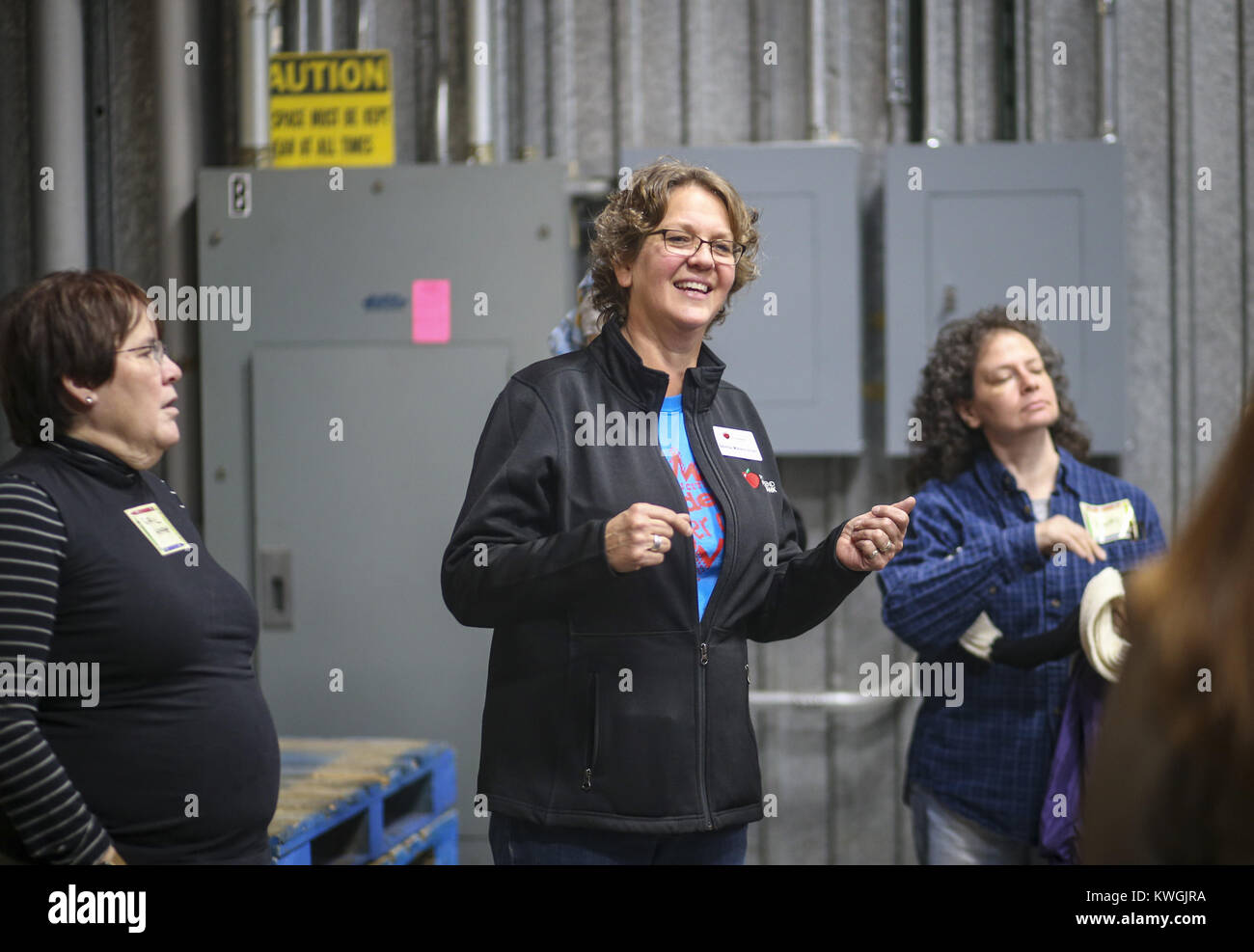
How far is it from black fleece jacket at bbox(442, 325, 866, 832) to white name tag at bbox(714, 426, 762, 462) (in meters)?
0.05

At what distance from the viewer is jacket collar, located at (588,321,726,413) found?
1.55 m

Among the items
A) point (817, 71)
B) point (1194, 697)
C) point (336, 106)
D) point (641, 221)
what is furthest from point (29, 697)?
point (817, 71)

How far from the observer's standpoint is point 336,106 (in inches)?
127

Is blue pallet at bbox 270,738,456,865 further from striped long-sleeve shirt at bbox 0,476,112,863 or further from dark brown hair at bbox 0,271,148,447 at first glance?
dark brown hair at bbox 0,271,148,447

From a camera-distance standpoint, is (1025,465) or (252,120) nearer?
(1025,465)

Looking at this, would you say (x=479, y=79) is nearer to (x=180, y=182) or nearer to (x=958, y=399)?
(x=180, y=182)

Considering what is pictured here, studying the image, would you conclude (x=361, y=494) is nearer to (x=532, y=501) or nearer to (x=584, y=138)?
(x=584, y=138)

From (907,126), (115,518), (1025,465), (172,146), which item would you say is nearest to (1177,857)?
(115,518)

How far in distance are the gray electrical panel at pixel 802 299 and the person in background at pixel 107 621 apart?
1877 millimetres

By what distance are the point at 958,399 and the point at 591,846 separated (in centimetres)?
117

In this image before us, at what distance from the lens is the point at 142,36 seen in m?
3.49

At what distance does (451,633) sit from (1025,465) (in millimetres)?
1606

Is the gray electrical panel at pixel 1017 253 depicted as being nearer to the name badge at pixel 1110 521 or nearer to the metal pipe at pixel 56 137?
the name badge at pixel 1110 521

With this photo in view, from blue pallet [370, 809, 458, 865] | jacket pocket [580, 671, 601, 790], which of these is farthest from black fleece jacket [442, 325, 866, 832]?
blue pallet [370, 809, 458, 865]
